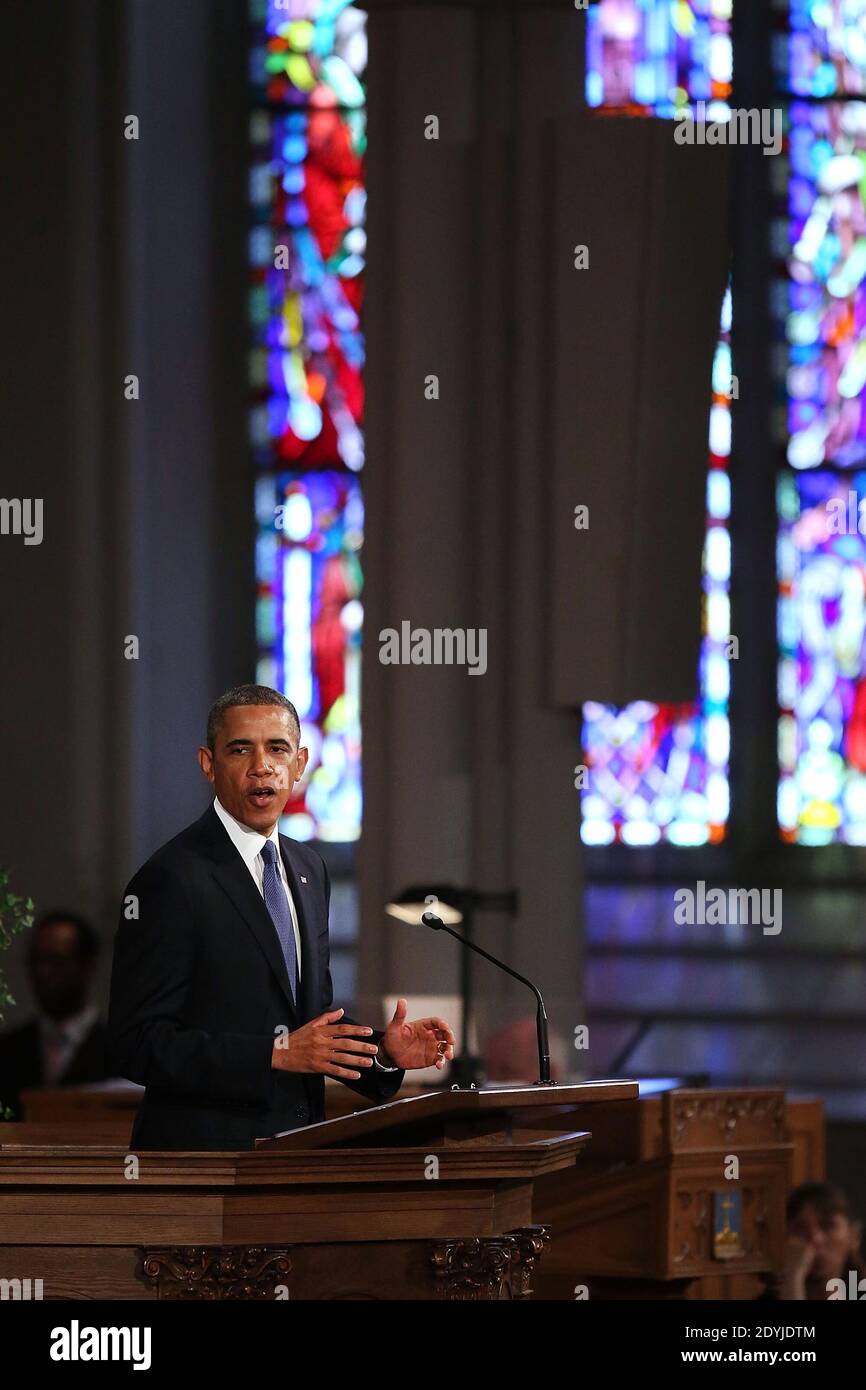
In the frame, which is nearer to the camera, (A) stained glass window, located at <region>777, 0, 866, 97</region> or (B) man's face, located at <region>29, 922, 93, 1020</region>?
(B) man's face, located at <region>29, 922, 93, 1020</region>

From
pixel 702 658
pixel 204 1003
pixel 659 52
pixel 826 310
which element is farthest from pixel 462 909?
pixel 204 1003

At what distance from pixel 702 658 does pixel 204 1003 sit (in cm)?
711

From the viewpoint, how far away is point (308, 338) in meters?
11.1

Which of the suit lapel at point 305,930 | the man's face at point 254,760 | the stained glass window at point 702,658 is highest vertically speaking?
the stained glass window at point 702,658

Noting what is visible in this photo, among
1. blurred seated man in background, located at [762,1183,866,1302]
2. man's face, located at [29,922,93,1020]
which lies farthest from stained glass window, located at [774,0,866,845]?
blurred seated man in background, located at [762,1183,866,1302]

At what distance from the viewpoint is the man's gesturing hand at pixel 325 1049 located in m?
3.28

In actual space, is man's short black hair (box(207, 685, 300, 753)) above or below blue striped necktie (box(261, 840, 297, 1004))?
above

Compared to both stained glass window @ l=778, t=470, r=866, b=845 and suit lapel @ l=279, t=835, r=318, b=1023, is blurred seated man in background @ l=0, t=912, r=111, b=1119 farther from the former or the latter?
suit lapel @ l=279, t=835, r=318, b=1023

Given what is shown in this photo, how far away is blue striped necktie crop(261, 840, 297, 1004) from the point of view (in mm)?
3598

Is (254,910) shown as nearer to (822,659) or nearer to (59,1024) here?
(59,1024)

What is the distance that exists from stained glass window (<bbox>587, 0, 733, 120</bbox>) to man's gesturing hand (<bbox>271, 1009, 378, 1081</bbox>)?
324 inches

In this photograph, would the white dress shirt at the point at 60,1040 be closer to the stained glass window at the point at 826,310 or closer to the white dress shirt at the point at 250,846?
the stained glass window at the point at 826,310

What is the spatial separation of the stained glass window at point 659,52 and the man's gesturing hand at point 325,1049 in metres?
8.23

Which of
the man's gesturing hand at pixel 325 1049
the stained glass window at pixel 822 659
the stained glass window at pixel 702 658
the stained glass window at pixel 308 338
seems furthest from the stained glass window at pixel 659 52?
the man's gesturing hand at pixel 325 1049
